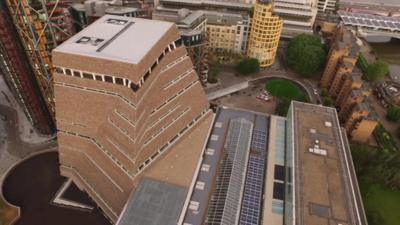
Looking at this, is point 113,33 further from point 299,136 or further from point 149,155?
point 299,136

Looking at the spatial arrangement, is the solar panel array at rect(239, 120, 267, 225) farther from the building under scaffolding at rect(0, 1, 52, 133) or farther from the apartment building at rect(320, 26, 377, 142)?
the building under scaffolding at rect(0, 1, 52, 133)

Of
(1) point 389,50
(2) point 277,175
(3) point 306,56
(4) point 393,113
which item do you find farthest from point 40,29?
(1) point 389,50

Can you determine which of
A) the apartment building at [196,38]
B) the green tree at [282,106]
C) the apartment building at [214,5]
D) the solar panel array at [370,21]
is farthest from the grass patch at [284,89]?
the solar panel array at [370,21]

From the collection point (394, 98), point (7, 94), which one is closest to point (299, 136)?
point (394, 98)

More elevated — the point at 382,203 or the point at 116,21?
the point at 116,21

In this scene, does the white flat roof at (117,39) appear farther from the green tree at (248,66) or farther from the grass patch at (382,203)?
the grass patch at (382,203)

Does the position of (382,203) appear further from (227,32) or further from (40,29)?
(40,29)
